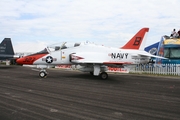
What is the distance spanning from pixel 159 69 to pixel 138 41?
4.54m

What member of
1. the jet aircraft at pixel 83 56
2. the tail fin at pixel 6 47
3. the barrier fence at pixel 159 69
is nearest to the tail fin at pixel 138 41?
the jet aircraft at pixel 83 56

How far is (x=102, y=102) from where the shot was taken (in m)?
6.21

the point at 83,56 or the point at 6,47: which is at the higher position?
the point at 6,47

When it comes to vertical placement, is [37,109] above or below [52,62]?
below

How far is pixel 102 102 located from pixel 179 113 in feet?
7.74

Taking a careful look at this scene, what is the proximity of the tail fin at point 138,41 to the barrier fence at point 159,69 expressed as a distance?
3894mm

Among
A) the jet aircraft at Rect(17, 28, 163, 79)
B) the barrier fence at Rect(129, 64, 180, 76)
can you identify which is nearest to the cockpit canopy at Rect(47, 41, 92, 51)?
the jet aircraft at Rect(17, 28, 163, 79)

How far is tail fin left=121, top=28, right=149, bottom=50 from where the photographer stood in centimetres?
1449

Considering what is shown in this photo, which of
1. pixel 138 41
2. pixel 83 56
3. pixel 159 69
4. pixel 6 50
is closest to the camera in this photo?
pixel 83 56

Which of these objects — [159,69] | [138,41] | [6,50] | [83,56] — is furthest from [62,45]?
[6,50]

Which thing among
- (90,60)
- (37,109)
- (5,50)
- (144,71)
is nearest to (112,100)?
(37,109)

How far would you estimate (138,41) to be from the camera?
14.5 m

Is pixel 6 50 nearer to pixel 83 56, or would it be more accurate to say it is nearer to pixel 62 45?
pixel 62 45

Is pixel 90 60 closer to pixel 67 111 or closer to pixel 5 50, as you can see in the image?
pixel 67 111
